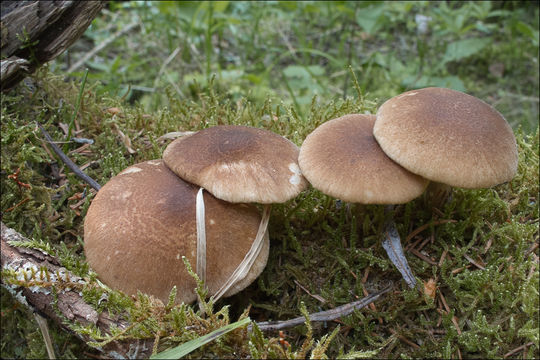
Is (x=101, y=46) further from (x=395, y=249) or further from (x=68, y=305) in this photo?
(x=395, y=249)

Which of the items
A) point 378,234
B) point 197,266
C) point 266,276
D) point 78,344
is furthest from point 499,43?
point 78,344

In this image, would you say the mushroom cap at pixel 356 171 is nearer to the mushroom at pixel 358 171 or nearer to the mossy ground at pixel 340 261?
the mushroom at pixel 358 171

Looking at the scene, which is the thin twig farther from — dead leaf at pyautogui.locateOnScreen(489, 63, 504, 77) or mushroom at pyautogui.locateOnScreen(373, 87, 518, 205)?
dead leaf at pyautogui.locateOnScreen(489, 63, 504, 77)

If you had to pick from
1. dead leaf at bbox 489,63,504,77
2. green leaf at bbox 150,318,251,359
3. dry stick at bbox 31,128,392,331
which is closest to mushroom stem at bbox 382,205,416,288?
dry stick at bbox 31,128,392,331

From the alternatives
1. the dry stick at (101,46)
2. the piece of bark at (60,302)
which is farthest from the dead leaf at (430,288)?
the dry stick at (101,46)

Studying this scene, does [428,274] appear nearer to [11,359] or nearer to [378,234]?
[378,234]

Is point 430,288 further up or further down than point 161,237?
further down

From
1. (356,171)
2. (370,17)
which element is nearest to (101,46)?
(370,17)
